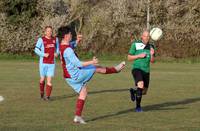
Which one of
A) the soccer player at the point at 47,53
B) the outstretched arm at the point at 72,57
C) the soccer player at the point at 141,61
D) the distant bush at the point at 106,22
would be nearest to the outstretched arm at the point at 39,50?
the soccer player at the point at 47,53

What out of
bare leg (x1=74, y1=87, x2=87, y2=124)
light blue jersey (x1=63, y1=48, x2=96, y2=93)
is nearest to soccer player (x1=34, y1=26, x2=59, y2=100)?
bare leg (x1=74, y1=87, x2=87, y2=124)

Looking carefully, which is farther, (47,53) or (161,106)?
(47,53)

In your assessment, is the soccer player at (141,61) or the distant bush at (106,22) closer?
the soccer player at (141,61)

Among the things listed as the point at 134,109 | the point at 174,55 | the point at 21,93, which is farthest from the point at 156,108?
the point at 174,55

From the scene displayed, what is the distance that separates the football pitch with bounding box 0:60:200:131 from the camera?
1040 cm

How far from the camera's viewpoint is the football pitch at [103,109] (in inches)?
409

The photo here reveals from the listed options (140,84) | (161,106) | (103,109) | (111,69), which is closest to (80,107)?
(111,69)

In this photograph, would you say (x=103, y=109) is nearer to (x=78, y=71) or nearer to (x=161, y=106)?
(x=161, y=106)

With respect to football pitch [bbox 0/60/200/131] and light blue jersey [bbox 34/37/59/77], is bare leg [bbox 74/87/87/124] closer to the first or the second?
football pitch [bbox 0/60/200/131]

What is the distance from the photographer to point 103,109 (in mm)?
13117

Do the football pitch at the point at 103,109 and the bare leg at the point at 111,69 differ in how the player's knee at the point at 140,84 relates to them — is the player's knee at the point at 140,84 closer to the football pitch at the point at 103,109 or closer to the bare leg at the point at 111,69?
the football pitch at the point at 103,109

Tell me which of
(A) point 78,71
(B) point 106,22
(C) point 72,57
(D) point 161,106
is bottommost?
(B) point 106,22

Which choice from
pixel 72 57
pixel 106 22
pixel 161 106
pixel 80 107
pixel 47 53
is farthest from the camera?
pixel 106 22

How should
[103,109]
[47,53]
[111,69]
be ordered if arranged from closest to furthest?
1. [111,69]
2. [103,109]
3. [47,53]
